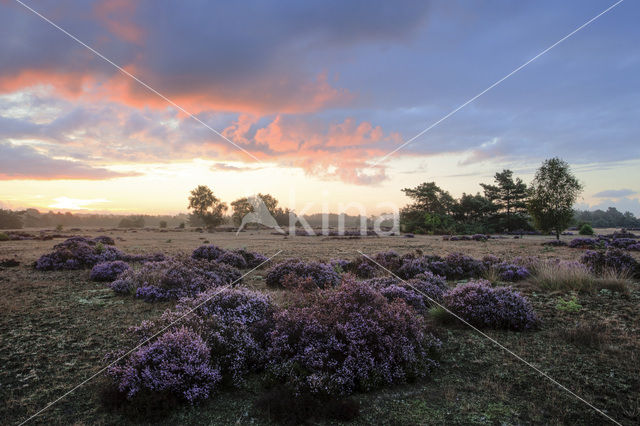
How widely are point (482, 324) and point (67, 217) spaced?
129257mm

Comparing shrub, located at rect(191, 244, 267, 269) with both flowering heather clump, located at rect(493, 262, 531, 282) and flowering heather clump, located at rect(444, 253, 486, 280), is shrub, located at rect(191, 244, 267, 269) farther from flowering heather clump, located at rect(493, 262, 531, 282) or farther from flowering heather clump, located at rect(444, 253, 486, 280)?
flowering heather clump, located at rect(493, 262, 531, 282)

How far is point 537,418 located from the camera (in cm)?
434

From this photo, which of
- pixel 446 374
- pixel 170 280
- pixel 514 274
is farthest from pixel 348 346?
pixel 514 274

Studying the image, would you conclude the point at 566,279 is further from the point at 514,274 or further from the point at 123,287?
the point at 123,287

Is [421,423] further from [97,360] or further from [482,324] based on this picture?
[97,360]

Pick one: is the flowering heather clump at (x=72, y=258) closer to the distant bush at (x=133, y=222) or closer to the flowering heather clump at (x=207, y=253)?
the flowering heather clump at (x=207, y=253)

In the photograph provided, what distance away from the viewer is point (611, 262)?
13734mm

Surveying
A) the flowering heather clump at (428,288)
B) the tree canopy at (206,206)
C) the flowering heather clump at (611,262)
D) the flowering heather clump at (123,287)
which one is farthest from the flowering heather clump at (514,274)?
the tree canopy at (206,206)

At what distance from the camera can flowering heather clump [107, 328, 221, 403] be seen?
15.5 feet

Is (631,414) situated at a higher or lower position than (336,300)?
lower

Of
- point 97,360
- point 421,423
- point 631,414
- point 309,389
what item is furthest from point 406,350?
point 97,360

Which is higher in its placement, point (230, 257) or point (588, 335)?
point (230, 257)

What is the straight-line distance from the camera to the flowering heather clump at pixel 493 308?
25.6 ft

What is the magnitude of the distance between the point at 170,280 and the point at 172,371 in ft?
21.2
